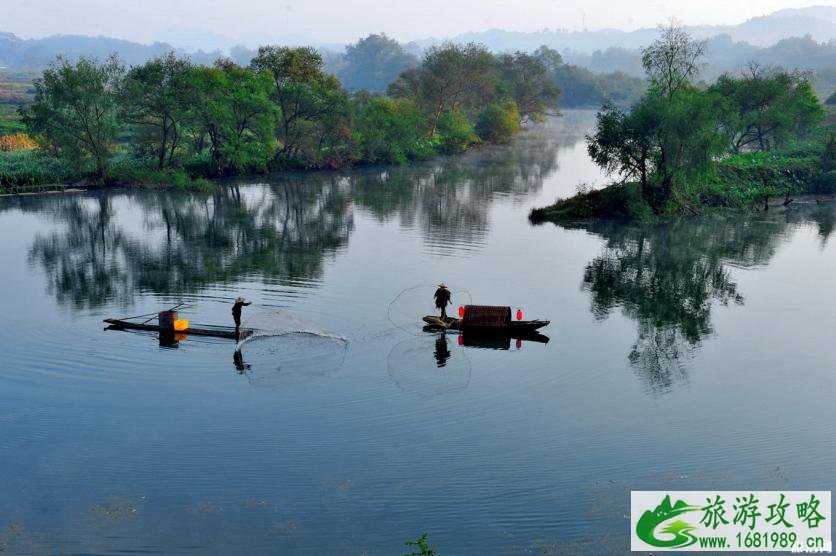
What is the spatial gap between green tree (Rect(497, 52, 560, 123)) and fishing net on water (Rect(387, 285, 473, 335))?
109 m

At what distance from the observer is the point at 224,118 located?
230 feet

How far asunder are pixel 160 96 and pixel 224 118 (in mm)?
6059

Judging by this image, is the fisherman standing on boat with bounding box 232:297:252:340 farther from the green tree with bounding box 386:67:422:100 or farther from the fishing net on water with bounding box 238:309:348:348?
the green tree with bounding box 386:67:422:100

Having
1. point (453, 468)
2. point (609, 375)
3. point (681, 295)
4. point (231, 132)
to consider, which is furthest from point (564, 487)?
point (231, 132)

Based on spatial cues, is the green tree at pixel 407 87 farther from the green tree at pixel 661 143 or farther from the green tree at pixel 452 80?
the green tree at pixel 661 143

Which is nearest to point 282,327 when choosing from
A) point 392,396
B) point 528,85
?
point 392,396

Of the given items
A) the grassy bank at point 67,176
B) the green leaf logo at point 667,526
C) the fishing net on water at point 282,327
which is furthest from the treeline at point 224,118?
the green leaf logo at point 667,526

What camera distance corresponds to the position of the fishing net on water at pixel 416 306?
28.2 metres

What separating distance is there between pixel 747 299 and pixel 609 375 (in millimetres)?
13129

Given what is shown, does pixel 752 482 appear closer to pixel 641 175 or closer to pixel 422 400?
pixel 422 400

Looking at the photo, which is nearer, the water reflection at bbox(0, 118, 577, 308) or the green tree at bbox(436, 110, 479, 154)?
the water reflection at bbox(0, 118, 577, 308)

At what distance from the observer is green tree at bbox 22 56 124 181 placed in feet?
207

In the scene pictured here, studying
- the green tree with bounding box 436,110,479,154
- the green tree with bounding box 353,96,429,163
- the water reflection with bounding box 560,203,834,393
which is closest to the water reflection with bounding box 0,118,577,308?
the green tree with bounding box 353,96,429,163

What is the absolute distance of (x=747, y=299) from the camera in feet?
110
